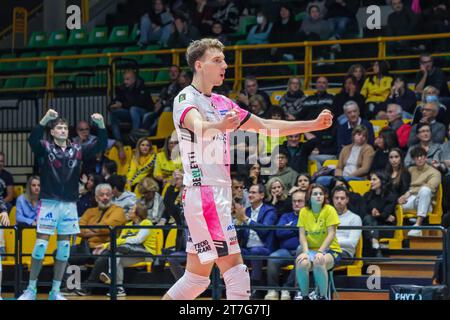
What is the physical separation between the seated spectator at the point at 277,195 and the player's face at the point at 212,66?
565 centimetres

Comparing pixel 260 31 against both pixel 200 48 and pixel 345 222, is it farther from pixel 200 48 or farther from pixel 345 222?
pixel 200 48

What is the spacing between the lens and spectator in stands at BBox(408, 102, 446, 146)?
523 inches

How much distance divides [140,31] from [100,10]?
1760 mm

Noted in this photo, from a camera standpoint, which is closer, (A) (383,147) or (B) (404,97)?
(A) (383,147)

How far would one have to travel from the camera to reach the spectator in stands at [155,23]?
19891 mm

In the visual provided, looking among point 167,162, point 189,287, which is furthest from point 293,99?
point 189,287

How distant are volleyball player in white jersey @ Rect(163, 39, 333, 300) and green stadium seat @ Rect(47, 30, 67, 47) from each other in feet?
46.2

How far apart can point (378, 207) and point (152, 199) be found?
3146 millimetres

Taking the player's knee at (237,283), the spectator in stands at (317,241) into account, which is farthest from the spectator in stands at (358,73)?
the player's knee at (237,283)

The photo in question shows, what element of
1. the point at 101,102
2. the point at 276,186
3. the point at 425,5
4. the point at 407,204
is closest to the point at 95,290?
the point at 276,186

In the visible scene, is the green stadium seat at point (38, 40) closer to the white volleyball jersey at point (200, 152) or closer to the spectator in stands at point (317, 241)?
the spectator in stands at point (317, 241)

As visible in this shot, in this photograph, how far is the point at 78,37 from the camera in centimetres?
2092

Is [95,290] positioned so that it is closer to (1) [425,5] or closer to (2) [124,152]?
(2) [124,152]

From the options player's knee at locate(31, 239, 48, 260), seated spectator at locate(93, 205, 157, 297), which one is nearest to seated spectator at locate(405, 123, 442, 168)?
seated spectator at locate(93, 205, 157, 297)
